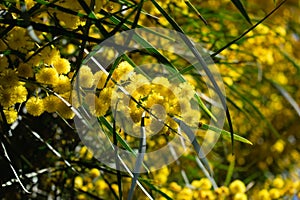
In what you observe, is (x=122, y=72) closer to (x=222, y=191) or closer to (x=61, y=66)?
(x=61, y=66)

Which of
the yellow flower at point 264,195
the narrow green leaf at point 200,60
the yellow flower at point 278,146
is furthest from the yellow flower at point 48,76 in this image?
the yellow flower at point 278,146

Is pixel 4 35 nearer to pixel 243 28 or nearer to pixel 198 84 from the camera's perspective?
pixel 198 84

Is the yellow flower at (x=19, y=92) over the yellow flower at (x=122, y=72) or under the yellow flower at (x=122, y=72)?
over

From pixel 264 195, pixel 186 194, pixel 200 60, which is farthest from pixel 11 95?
pixel 264 195

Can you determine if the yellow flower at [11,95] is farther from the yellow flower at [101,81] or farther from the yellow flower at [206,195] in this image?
the yellow flower at [206,195]

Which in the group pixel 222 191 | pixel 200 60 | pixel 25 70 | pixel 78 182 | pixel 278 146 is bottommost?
pixel 278 146

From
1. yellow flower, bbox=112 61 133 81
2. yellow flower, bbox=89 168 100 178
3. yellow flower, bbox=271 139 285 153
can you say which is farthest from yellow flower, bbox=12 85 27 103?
yellow flower, bbox=271 139 285 153

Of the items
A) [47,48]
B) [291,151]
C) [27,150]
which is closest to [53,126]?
[27,150]

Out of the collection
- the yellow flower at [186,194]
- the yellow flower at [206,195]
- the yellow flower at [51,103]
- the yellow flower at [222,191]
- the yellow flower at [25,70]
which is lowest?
the yellow flower at [222,191]
